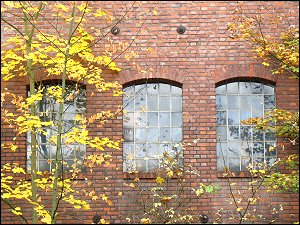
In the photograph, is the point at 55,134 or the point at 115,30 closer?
the point at 55,134

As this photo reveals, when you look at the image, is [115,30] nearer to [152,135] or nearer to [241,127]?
[152,135]

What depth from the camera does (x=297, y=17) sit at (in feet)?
39.3

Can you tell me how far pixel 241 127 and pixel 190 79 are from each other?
1.36 m

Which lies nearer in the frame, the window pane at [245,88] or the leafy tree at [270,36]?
the leafy tree at [270,36]

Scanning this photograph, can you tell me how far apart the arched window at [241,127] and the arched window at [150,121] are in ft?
2.71

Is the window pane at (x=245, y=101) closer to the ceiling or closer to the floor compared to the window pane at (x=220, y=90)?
closer to the floor

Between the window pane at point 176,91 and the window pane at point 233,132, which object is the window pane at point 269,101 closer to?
the window pane at point 233,132

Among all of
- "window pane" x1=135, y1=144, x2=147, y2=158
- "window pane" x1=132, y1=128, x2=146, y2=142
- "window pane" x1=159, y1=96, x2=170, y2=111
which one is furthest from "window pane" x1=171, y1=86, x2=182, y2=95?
"window pane" x1=135, y1=144, x2=147, y2=158

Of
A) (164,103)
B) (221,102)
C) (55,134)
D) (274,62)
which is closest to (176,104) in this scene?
(164,103)

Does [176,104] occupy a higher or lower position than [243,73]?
lower

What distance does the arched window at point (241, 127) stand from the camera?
11.8 m

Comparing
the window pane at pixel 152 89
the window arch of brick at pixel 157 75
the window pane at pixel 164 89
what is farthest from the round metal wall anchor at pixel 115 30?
the window pane at pixel 164 89

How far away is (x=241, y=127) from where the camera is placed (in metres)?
11.9

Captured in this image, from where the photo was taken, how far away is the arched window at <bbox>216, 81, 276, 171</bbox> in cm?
1182
